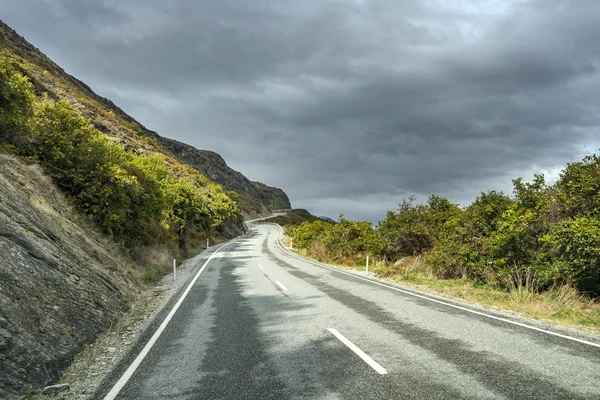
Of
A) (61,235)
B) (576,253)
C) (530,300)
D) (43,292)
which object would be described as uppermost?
(576,253)

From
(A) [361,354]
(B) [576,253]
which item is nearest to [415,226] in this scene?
(B) [576,253]

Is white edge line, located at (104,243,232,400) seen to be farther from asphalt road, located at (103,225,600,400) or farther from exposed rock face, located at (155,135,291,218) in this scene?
exposed rock face, located at (155,135,291,218)

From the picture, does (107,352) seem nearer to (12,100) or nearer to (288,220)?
(12,100)

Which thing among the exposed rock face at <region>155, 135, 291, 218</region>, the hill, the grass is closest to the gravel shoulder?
the hill

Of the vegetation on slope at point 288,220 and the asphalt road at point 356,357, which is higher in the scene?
the vegetation on slope at point 288,220

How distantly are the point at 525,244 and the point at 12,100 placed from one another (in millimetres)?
19668

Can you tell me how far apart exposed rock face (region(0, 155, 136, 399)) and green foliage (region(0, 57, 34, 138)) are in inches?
140

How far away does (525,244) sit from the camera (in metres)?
11.6

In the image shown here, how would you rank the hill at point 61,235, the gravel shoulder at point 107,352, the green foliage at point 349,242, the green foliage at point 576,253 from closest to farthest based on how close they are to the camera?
the gravel shoulder at point 107,352 < the hill at point 61,235 < the green foliage at point 576,253 < the green foliage at point 349,242

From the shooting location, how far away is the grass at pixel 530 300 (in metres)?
8.19

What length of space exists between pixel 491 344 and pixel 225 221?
59.2 meters

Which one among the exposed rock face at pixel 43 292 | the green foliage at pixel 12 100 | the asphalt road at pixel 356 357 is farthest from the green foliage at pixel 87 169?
the asphalt road at pixel 356 357

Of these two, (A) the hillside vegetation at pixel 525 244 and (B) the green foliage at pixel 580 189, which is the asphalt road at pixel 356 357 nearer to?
(A) the hillside vegetation at pixel 525 244

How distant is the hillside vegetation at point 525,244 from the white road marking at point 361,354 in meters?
5.48
